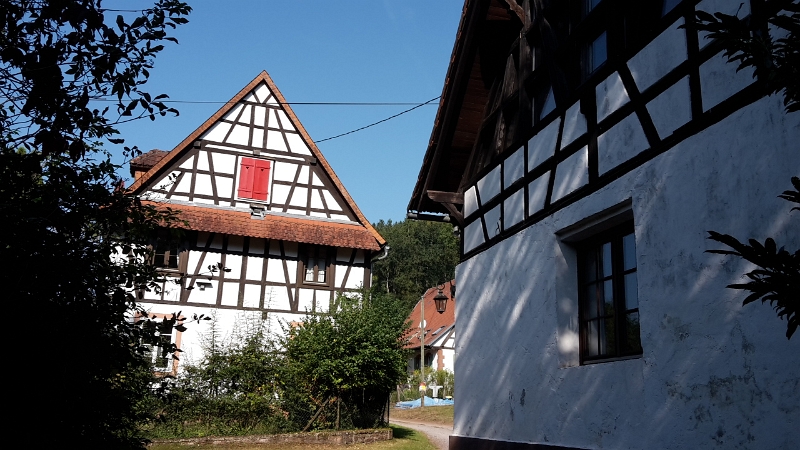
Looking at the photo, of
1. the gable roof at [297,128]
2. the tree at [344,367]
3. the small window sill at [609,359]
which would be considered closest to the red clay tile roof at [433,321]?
the gable roof at [297,128]

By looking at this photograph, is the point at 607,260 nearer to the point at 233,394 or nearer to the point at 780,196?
the point at 780,196

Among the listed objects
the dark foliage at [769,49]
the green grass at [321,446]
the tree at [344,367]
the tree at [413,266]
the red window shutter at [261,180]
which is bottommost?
the green grass at [321,446]

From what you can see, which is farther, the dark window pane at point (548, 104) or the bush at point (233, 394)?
the bush at point (233, 394)

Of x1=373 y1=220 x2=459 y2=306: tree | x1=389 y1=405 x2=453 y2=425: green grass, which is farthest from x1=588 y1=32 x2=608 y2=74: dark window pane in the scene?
x1=373 y1=220 x2=459 y2=306: tree

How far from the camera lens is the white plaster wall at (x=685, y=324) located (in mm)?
4410

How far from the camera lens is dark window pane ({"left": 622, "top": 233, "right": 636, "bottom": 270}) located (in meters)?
6.34

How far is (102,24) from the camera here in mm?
3547

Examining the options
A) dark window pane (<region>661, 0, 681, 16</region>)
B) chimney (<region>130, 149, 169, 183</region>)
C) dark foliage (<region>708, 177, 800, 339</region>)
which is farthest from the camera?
chimney (<region>130, 149, 169, 183</region>)

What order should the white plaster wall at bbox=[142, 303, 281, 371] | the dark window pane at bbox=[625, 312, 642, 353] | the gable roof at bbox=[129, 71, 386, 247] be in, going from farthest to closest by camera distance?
the gable roof at bbox=[129, 71, 386, 247] < the white plaster wall at bbox=[142, 303, 281, 371] < the dark window pane at bbox=[625, 312, 642, 353]

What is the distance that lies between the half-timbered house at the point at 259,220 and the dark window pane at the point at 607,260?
48.0 feet

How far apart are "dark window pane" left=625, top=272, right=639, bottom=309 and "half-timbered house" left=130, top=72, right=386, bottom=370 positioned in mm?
15090

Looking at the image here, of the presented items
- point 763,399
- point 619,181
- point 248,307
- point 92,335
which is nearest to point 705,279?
point 763,399

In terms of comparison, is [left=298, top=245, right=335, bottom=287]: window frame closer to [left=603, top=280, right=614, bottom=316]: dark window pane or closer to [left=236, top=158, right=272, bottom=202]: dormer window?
[left=236, top=158, right=272, bottom=202]: dormer window

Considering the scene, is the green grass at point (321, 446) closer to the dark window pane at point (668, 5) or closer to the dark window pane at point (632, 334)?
the dark window pane at point (632, 334)
